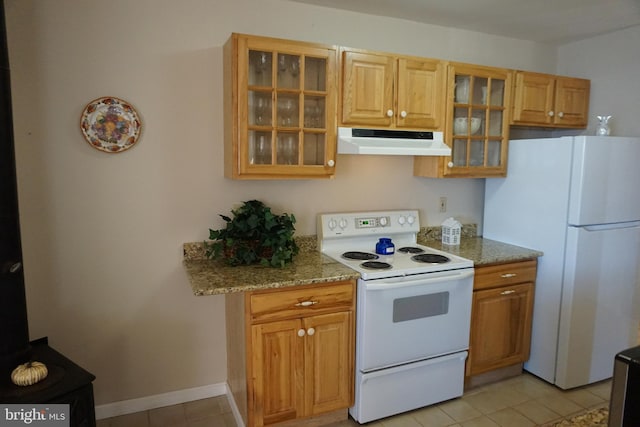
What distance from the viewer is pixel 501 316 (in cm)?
276

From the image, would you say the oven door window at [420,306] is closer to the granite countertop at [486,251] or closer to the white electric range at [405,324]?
the white electric range at [405,324]

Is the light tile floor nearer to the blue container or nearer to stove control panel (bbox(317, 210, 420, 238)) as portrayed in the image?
the blue container

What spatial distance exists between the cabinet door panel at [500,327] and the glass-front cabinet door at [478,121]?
2.78 feet

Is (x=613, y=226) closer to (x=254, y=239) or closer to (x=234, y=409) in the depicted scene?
(x=254, y=239)

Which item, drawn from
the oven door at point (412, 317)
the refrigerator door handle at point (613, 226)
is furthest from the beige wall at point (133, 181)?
the refrigerator door handle at point (613, 226)

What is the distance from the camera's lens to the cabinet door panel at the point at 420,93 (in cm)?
257

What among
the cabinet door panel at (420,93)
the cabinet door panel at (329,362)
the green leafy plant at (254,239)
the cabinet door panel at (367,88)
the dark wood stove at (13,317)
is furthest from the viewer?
the cabinet door panel at (420,93)

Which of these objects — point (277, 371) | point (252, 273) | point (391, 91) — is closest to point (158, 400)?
point (277, 371)

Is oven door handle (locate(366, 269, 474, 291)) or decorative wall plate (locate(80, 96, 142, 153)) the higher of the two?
decorative wall plate (locate(80, 96, 142, 153))

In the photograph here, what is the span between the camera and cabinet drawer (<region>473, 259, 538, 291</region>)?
264cm

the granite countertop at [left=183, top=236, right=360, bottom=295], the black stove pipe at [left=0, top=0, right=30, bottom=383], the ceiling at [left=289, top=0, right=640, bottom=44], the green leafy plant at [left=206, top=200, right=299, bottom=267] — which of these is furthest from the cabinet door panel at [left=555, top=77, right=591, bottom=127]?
the black stove pipe at [left=0, top=0, right=30, bottom=383]

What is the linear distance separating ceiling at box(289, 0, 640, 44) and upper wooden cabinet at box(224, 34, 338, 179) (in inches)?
21.8

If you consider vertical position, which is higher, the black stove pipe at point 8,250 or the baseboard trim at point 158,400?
the black stove pipe at point 8,250

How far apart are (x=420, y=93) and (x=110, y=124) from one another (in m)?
1.83
